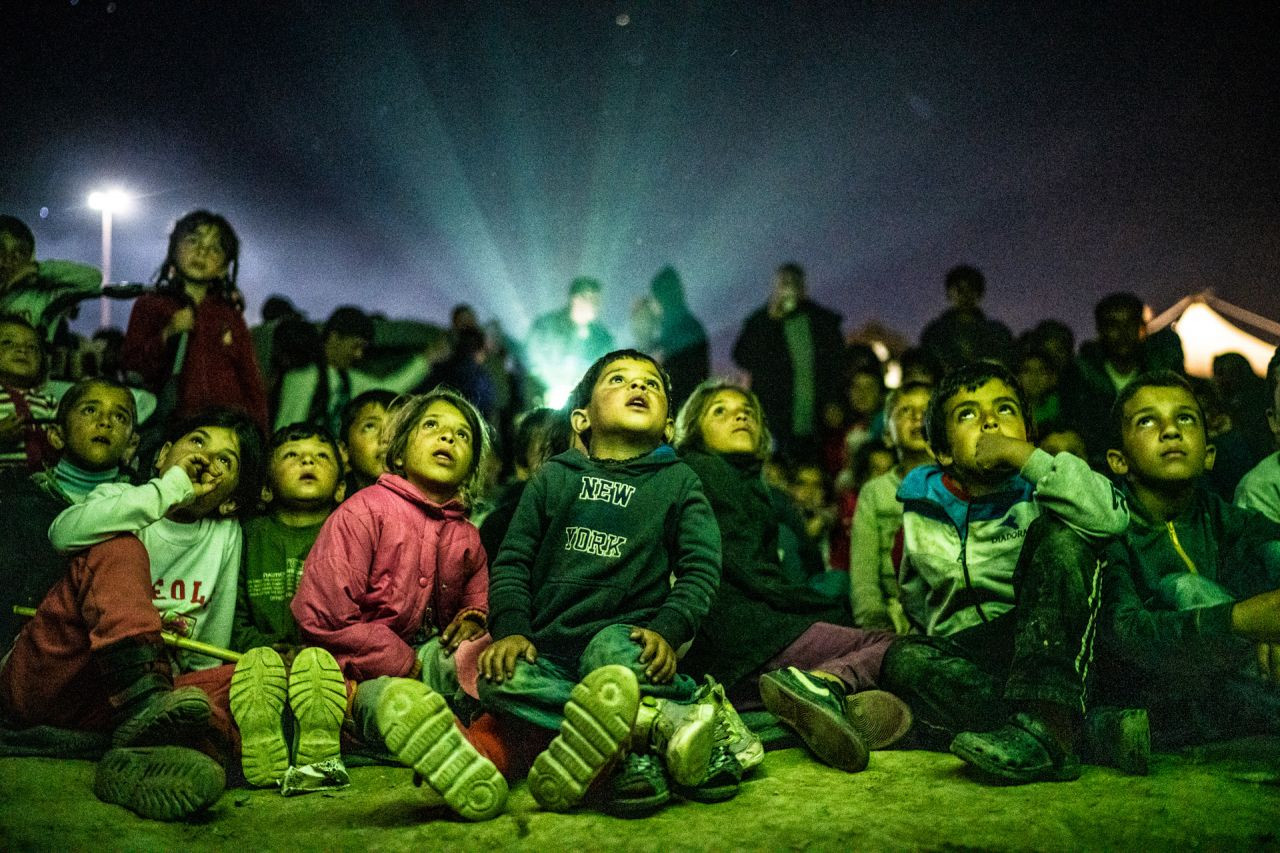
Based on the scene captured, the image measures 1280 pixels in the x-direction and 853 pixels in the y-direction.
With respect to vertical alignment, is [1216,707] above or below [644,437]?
below

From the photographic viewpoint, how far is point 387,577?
3.14m

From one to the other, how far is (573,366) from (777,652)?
5004mm

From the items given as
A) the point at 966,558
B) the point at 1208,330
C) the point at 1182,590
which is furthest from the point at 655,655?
the point at 1208,330

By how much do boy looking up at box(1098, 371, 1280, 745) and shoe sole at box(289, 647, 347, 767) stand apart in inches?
90.8

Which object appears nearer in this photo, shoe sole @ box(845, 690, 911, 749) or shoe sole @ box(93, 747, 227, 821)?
shoe sole @ box(93, 747, 227, 821)

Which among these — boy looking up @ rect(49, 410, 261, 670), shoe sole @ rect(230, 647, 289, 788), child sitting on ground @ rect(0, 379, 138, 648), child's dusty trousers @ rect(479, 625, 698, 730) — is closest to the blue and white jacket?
child's dusty trousers @ rect(479, 625, 698, 730)

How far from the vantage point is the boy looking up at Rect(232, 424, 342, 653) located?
135 inches

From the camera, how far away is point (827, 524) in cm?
631

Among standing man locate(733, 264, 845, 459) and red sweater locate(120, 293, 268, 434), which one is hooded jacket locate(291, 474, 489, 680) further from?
standing man locate(733, 264, 845, 459)

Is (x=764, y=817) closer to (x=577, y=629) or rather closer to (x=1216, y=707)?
(x=577, y=629)

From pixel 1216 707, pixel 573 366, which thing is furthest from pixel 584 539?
pixel 573 366

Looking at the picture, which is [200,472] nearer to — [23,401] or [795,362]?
[23,401]

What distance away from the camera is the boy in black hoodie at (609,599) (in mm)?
2305

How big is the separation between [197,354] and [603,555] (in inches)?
107
